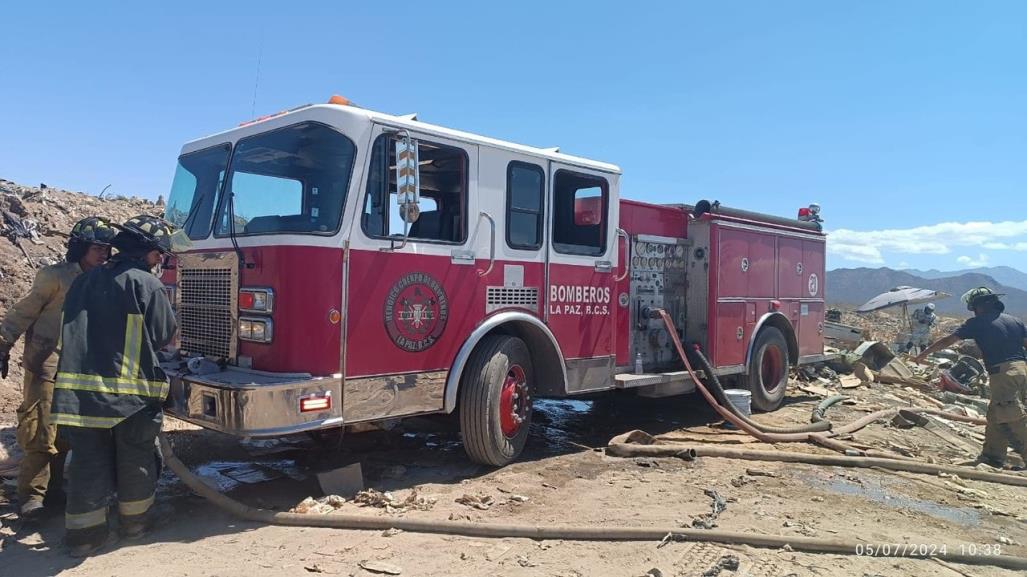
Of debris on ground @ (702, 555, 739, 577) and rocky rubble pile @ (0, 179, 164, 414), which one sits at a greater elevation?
rocky rubble pile @ (0, 179, 164, 414)

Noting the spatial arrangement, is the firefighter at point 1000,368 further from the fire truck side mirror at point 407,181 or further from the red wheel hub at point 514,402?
the fire truck side mirror at point 407,181

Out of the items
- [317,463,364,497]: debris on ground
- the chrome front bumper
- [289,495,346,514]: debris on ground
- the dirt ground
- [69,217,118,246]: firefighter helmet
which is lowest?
the dirt ground

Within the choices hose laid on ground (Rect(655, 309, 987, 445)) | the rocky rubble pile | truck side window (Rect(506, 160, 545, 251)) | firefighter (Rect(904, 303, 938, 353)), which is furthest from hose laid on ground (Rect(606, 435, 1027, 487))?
firefighter (Rect(904, 303, 938, 353))

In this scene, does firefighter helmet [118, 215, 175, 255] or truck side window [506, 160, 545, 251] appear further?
truck side window [506, 160, 545, 251]

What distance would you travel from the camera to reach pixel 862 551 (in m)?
3.90

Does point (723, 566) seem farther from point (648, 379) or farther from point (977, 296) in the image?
point (977, 296)

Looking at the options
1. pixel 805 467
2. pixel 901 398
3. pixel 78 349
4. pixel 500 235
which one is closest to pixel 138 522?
pixel 78 349

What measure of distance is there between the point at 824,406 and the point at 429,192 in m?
5.91

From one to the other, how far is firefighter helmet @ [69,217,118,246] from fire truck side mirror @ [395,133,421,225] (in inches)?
72.7

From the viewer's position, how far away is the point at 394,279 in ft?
15.6

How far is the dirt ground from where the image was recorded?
371 cm

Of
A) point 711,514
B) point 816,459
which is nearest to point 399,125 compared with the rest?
point 711,514

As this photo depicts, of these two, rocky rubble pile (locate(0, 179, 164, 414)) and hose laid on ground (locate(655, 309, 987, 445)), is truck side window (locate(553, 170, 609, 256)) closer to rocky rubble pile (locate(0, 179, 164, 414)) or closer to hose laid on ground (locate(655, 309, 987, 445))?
hose laid on ground (locate(655, 309, 987, 445))

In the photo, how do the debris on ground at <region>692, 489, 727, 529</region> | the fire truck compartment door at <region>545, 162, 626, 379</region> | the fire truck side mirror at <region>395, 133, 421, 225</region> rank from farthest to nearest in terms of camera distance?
the fire truck compartment door at <region>545, 162, 626, 379</region> → the fire truck side mirror at <region>395, 133, 421, 225</region> → the debris on ground at <region>692, 489, 727, 529</region>
